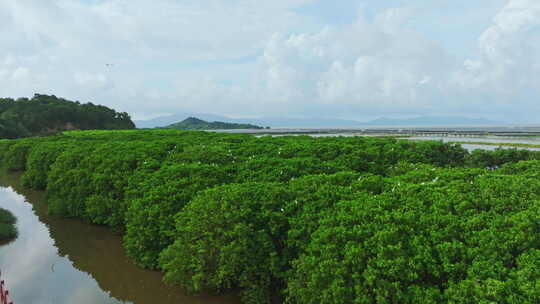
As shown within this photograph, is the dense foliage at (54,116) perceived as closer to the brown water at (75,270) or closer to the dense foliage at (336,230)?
the brown water at (75,270)

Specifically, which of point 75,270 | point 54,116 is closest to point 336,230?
point 75,270

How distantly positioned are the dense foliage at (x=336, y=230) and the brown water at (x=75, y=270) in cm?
66

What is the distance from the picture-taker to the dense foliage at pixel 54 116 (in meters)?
65.7

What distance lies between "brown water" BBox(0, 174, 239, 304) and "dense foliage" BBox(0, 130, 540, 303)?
664 mm

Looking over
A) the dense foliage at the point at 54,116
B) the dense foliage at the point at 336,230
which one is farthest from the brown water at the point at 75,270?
the dense foliage at the point at 54,116

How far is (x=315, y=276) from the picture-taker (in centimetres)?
452

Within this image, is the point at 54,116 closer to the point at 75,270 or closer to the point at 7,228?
the point at 7,228

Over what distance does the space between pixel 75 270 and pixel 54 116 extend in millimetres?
75684

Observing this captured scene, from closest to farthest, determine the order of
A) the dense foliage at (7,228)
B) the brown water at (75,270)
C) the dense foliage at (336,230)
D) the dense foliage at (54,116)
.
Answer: the dense foliage at (336,230) < the brown water at (75,270) < the dense foliage at (7,228) < the dense foliage at (54,116)

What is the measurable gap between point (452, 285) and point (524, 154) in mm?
10440

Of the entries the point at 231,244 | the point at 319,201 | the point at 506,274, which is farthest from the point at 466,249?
the point at 231,244

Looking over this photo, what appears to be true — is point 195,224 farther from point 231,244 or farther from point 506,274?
point 506,274

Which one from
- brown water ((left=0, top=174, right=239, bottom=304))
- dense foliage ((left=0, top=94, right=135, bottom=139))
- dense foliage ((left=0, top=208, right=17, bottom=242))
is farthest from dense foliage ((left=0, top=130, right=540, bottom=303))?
dense foliage ((left=0, top=94, right=135, bottom=139))

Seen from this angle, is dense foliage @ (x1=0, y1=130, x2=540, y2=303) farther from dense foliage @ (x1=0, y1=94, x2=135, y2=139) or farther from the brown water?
dense foliage @ (x1=0, y1=94, x2=135, y2=139)
